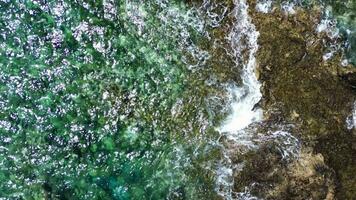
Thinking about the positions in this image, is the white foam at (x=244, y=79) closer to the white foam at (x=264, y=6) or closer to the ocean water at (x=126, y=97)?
the ocean water at (x=126, y=97)

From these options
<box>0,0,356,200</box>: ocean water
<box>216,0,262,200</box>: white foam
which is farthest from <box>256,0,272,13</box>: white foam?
<box>216,0,262,200</box>: white foam

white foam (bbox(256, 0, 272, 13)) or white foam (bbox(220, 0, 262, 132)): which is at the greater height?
white foam (bbox(256, 0, 272, 13))

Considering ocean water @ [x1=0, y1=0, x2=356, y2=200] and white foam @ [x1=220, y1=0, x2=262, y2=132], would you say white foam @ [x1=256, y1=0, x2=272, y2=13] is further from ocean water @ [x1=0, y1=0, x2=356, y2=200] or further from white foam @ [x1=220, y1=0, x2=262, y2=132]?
white foam @ [x1=220, y1=0, x2=262, y2=132]

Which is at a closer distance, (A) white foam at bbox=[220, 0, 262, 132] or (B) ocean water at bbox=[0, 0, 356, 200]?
(B) ocean water at bbox=[0, 0, 356, 200]

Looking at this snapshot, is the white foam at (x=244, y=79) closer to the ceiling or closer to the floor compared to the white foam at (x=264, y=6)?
closer to the floor

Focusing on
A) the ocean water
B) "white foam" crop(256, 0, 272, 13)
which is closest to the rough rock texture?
"white foam" crop(256, 0, 272, 13)

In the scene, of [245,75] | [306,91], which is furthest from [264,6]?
[306,91]

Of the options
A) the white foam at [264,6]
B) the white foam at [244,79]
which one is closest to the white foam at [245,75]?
the white foam at [244,79]

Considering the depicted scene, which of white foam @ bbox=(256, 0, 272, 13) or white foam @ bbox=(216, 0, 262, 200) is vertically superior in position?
white foam @ bbox=(256, 0, 272, 13)

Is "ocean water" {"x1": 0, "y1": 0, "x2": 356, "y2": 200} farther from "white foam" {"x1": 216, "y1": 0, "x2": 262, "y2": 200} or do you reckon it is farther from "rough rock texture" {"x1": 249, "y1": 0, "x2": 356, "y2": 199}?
"rough rock texture" {"x1": 249, "y1": 0, "x2": 356, "y2": 199}

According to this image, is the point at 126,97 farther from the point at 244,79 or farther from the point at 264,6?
the point at 264,6
